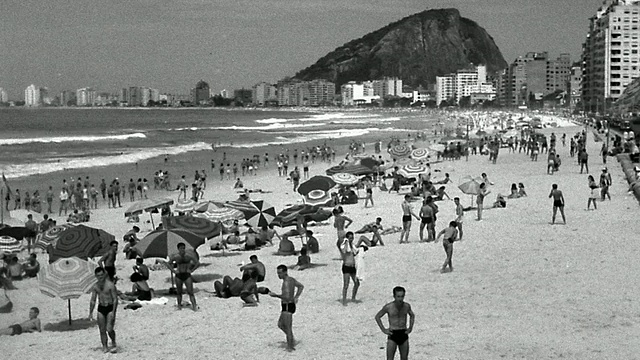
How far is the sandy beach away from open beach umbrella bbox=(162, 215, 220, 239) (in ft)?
2.82

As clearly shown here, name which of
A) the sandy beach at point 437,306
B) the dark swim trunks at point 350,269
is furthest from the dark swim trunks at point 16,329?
the dark swim trunks at point 350,269

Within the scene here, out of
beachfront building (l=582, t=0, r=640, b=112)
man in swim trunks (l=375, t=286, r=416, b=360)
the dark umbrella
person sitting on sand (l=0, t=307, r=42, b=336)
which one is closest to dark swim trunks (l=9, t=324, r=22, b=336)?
person sitting on sand (l=0, t=307, r=42, b=336)

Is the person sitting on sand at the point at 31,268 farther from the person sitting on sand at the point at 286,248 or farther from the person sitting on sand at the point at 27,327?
the person sitting on sand at the point at 286,248

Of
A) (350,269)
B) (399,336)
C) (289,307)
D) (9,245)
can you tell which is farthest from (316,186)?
(399,336)

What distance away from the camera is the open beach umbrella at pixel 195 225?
12.7m

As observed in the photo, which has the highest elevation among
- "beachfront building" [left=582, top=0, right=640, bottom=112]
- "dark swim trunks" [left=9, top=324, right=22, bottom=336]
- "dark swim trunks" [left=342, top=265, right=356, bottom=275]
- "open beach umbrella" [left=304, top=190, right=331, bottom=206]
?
"beachfront building" [left=582, top=0, right=640, bottom=112]

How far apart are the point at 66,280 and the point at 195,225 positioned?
3751mm

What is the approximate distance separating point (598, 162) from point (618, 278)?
20.0m

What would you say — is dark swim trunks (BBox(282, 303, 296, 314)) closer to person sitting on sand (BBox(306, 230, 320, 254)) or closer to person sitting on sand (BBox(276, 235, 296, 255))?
person sitting on sand (BBox(306, 230, 320, 254))

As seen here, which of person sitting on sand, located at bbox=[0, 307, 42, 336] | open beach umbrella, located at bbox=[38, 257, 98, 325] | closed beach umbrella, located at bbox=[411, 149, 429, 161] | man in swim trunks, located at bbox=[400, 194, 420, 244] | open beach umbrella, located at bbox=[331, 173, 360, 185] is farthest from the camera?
closed beach umbrella, located at bbox=[411, 149, 429, 161]

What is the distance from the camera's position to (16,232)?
1425 cm

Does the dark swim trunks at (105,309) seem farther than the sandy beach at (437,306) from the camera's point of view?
No

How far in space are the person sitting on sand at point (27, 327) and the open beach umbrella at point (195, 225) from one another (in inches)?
118

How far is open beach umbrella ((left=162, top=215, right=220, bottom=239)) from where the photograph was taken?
41.5 ft
